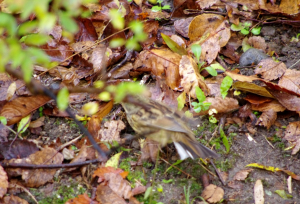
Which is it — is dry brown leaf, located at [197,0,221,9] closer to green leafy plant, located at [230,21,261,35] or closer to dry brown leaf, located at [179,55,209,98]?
green leafy plant, located at [230,21,261,35]

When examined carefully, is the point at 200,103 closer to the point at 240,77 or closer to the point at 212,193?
the point at 240,77

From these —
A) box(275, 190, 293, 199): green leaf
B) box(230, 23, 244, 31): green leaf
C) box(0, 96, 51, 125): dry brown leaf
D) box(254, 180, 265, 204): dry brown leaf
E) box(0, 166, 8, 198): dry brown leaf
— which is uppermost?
box(230, 23, 244, 31): green leaf

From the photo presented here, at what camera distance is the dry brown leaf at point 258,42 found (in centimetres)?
606

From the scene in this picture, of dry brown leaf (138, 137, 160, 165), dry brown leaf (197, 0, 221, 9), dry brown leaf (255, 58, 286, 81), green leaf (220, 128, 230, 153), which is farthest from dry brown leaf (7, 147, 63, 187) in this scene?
dry brown leaf (197, 0, 221, 9)

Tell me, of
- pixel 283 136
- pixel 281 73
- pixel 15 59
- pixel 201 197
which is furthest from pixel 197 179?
pixel 15 59

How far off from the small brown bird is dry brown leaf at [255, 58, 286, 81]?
178cm

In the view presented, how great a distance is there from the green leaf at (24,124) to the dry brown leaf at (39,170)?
522 mm

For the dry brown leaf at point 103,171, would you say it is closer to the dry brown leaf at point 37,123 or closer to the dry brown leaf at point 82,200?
the dry brown leaf at point 82,200

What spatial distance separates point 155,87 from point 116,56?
2.93 ft

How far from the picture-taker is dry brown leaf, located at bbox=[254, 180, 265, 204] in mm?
4098

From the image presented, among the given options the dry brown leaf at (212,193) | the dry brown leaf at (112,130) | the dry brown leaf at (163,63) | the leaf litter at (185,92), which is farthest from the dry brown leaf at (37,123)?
the dry brown leaf at (212,193)

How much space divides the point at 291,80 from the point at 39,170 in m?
4.03

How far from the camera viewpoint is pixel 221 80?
18.1 ft

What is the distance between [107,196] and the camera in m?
4.02
